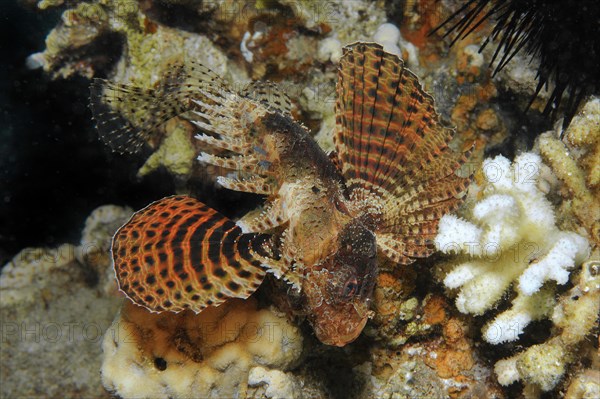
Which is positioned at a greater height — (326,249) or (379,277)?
(326,249)

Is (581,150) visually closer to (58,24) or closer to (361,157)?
(361,157)

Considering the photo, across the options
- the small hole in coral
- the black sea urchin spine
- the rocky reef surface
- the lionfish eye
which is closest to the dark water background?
the rocky reef surface

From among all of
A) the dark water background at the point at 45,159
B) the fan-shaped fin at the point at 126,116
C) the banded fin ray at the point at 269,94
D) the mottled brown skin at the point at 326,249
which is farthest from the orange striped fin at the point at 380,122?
the dark water background at the point at 45,159

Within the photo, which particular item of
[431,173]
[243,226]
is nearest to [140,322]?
[243,226]

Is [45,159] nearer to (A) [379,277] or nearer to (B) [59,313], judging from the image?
(B) [59,313]

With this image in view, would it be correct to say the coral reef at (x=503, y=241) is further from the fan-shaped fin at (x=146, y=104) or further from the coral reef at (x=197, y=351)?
the fan-shaped fin at (x=146, y=104)

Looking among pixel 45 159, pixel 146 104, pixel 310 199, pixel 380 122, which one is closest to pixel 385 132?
pixel 380 122
